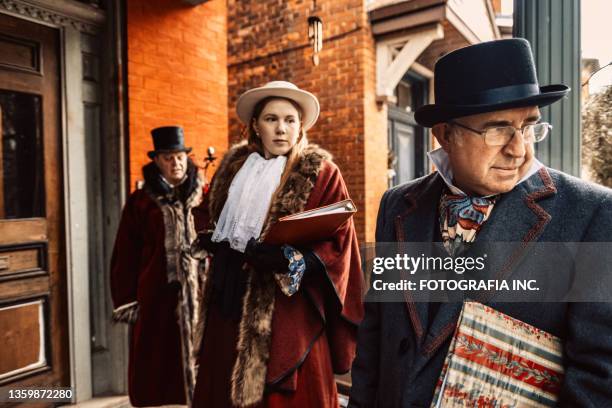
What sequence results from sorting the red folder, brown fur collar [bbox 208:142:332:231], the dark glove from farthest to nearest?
the dark glove < brown fur collar [bbox 208:142:332:231] < the red folder

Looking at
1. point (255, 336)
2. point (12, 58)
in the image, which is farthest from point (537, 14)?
point (12, 58)

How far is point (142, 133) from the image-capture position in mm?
3377

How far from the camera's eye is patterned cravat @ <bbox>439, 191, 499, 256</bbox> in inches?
46.3

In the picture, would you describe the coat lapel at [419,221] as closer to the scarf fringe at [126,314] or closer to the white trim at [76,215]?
the scarf fringe at [126,314]

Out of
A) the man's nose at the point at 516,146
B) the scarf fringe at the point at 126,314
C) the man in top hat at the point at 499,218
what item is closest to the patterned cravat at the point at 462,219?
the man in top hat at the point at 499,218

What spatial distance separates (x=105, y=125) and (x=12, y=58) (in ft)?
2.42

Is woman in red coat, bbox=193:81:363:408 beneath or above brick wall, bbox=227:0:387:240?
beneath

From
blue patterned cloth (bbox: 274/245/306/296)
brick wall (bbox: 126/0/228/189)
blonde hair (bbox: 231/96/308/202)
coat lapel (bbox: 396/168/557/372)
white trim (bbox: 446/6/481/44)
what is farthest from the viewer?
white trim (bbox: 446/6/481/44)

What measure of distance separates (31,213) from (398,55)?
4634mm

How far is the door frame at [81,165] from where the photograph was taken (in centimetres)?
305

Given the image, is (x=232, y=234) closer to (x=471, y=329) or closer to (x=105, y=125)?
(x=471, y=329)

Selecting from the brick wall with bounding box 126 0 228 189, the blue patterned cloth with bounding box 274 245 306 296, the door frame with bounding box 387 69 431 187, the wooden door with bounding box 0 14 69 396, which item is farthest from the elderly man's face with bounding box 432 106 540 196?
the door frame with bounding box 387 69 431 187

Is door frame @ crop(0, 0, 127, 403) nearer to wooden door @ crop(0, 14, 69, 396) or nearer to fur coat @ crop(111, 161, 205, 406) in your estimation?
wooden door @ crop(0, 14, 69, 396)

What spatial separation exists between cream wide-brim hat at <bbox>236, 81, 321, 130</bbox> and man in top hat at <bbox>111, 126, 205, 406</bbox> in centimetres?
95
